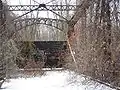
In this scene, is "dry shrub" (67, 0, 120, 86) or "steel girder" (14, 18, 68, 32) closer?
"dry shrub" (67, 0, 120, 86)

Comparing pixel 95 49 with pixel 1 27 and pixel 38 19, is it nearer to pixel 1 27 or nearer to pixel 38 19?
pixel 1 27

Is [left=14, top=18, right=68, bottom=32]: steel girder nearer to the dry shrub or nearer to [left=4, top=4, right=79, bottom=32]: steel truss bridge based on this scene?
[left=4, top=4, right=79, bottom=32]: steel truss bridge

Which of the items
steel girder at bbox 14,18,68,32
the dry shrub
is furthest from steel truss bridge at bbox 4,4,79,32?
the dry shrub

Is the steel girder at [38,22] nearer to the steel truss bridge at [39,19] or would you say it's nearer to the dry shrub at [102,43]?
the steel truss bridge at [39,19]

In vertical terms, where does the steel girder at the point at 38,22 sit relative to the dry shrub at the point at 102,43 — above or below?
above

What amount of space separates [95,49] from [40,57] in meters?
12.9

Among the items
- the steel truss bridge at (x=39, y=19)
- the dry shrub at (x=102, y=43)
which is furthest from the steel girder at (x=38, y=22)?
the dry shrub at (x=102, y=43)

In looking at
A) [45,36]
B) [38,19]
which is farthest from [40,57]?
[45,36]

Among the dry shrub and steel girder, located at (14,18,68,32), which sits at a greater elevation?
steel girder, located at (14,18,68,32)

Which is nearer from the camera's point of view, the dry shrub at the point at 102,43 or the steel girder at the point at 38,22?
the dry shrub at the point at 102,43

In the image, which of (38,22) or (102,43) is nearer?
(102,43)

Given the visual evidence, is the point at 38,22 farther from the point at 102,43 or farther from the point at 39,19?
the point at 102,43

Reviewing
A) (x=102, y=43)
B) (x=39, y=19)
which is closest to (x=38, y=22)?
(x=39, y=19)

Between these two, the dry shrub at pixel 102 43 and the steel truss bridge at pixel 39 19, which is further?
the steel truss bridge at pixel 39 19
